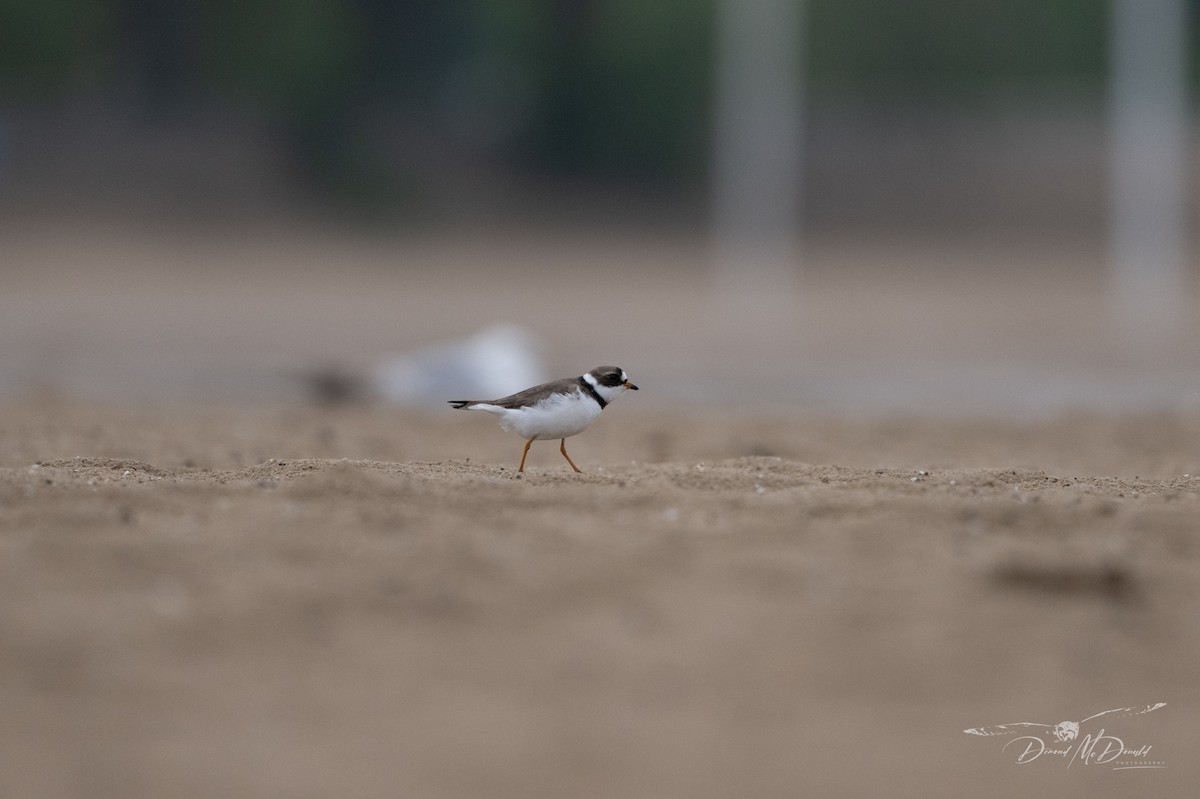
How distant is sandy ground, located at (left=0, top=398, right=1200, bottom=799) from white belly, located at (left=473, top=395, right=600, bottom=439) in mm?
319

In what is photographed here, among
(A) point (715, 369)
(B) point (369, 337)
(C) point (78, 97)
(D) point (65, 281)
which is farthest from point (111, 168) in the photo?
(A) point (715, 369)

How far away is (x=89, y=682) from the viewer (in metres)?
4.01

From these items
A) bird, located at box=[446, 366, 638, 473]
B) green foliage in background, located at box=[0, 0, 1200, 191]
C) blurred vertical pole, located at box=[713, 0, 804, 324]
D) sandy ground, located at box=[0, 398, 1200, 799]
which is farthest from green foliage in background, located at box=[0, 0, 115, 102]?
bird, located at box=[446, 366, 638, 473]

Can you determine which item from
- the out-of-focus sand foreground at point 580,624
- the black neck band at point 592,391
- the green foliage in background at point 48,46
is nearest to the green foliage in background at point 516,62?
the green foliage in background at point 48,46

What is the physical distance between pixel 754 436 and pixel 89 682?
22.4 ft

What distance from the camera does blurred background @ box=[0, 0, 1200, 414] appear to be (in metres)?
28.0

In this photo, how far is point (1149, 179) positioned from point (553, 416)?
3480 centimetres

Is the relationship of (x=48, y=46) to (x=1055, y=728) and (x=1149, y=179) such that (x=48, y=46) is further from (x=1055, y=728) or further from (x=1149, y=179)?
(x=1055, y=728)

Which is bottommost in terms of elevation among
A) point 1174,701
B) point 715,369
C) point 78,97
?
point 715,369

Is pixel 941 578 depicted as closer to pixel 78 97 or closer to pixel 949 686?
pixel 949 686

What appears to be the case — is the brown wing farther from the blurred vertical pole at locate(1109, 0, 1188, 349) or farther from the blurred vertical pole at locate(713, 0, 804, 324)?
the blurred vertical pole at locate(713, 0, 804, 324)

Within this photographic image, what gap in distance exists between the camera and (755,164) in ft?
112

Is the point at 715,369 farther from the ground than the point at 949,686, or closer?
closer

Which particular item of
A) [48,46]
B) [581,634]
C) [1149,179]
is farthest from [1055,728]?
[48,46]
